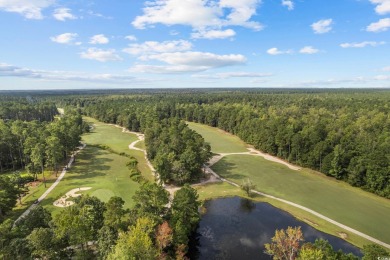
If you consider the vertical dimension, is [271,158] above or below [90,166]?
below

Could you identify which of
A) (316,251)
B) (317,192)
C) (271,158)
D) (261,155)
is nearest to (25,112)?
(261,155)

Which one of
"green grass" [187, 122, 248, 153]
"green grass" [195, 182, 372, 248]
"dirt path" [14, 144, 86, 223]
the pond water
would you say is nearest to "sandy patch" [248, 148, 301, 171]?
"green grass" [187, 122, 248, 153]

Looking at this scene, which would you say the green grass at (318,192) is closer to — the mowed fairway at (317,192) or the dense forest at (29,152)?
the mowed fairway at (317,192)

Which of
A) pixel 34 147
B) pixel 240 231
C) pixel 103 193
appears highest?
pixel 34 147

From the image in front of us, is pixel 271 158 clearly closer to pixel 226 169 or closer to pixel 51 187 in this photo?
pixel 226 169

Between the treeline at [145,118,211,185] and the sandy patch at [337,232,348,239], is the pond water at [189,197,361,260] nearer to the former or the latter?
the sandy patch at [337,232,348,239]

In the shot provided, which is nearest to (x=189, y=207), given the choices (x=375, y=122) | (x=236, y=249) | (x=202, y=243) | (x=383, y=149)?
(x=202, y=243)

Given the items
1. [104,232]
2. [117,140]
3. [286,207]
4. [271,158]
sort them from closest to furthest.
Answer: [104,232]
[286,207]
[271,158]
[117,140]

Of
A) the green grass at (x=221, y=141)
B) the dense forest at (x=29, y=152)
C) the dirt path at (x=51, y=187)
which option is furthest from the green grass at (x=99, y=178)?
the green grass at (x=221, y=141)
